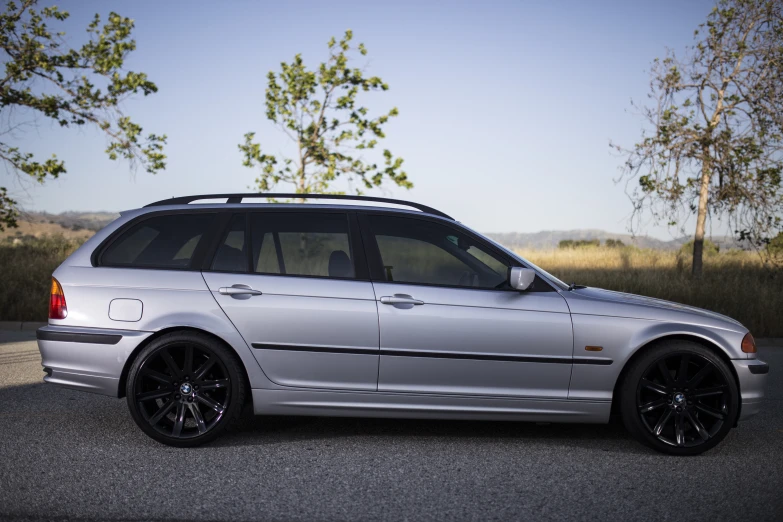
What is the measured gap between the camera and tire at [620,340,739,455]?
536cm

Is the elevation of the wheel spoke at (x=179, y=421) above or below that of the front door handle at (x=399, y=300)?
below

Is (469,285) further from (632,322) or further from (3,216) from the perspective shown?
(3,216)

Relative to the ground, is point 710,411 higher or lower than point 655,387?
lower

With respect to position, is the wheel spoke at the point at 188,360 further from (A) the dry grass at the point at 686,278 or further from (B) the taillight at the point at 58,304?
(A) the dry grass at the point at 686,278

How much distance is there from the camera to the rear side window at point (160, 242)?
18.4 ft

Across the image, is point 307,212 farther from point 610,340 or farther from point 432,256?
point 610,340

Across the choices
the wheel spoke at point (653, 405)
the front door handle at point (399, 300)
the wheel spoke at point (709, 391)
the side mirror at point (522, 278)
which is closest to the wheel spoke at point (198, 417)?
the front door handle at point (399, 300)

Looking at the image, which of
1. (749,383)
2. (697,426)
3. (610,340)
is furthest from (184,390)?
(749,383)

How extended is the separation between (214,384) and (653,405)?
3.07 metres

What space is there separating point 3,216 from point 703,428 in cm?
1862

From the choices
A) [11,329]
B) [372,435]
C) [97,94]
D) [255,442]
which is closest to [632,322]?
[372,435]

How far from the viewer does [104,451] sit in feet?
17.1

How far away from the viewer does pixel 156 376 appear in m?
5.37

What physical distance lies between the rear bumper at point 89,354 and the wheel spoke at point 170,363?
0.60 ft
